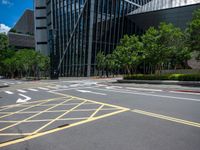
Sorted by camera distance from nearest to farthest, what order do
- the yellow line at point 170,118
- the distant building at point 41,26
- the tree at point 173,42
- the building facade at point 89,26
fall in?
the yellow line at point 170,118 < the tree at point 173,42 < the building facade at point 89,26 < the distant building at point 41,26

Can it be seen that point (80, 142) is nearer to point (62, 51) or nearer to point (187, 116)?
point (187, 116)

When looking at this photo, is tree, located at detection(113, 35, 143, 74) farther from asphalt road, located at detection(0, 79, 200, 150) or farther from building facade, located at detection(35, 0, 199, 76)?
building facade, located at detection(35, 0, 199, 76)

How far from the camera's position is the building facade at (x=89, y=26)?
55.9 meters

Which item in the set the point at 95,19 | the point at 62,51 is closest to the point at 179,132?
the point at 95,19

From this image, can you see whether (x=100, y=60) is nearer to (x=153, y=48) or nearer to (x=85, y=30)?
(x=85, y=30)

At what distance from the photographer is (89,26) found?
55219mm

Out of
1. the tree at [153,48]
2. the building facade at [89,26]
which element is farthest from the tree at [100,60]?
the tree at [153,48]

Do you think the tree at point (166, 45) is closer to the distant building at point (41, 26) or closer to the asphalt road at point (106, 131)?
the asphalt road at point (106, 131)

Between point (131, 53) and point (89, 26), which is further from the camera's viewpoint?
point (89, 26)

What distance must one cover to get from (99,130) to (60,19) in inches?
2494

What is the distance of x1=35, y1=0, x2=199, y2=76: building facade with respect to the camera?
55.9m

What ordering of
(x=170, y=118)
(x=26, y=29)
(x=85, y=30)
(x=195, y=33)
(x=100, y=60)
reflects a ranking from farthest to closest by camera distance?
(x=26, y=29) → (x=85, y=30) → (x=100, y=60) → (x=195, y=33) → (x=170, y=118)

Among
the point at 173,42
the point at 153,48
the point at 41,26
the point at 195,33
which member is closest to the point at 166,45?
the point at 173,42

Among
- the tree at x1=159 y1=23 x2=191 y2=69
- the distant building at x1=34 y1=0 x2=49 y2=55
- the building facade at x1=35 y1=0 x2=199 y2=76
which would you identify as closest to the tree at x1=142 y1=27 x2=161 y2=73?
the tree at x1=159 y1=23 x2=191 y2=69
